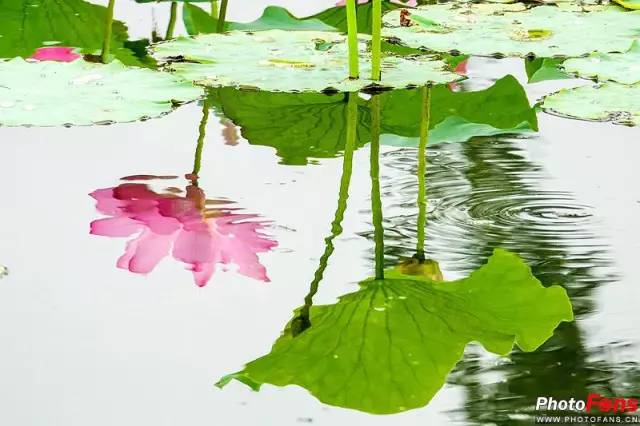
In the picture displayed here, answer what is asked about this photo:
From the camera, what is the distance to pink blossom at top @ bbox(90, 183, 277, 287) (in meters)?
1.59

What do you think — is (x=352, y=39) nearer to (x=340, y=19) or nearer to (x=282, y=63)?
(x=282, y=63)

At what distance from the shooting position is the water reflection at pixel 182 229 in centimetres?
159

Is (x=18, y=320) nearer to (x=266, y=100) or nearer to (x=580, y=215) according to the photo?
(x=580, y=215)

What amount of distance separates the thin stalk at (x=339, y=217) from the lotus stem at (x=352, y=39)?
86 mm

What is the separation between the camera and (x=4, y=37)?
3094 mm

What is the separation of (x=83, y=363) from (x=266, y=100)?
136cm

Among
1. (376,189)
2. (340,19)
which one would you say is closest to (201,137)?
(376,189)

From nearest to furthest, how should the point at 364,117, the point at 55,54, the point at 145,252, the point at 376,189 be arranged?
the point at 145,252, the point at 376,189, the point at 364,117, the point at 55,54

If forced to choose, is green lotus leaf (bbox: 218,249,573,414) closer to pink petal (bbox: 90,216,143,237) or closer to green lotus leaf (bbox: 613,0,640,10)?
pink petal (bbox: 90,216,143,237)

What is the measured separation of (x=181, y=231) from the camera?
170 cm

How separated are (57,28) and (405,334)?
216 cm

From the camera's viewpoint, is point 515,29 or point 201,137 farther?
point 515,29

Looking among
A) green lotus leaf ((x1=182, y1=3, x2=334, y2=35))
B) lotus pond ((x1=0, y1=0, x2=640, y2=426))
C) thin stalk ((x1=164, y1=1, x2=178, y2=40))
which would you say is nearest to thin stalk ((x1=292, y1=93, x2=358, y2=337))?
lotus pond ((x1=0, y1=0, x2=640, y2=426))

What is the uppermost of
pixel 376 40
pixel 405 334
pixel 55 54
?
pixel 376 40
